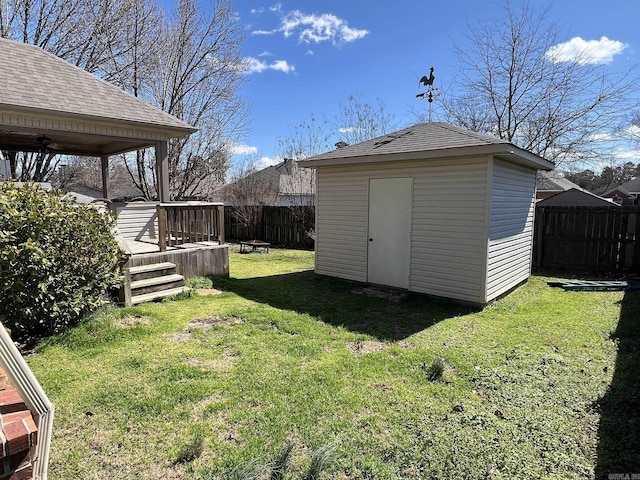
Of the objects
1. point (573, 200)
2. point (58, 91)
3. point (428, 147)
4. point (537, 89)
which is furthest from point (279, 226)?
point (537, 89)

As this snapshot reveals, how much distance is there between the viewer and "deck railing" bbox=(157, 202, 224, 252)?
7.09 m

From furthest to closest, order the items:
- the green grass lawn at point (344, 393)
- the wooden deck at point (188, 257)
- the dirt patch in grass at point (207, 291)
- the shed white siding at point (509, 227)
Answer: the dirt patch in grass at point (207, 291)
the wooden deck at point (188, 257)
the shed white siding at point (509, 227)
the green grass lawn at point (344, 393)

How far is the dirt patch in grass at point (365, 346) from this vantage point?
4.11 m

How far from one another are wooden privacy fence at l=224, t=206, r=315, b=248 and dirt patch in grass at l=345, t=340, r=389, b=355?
885 cm

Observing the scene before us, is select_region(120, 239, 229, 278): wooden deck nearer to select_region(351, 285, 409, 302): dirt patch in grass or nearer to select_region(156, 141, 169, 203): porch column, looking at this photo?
select_region(156, 141, 169, 203): porch column

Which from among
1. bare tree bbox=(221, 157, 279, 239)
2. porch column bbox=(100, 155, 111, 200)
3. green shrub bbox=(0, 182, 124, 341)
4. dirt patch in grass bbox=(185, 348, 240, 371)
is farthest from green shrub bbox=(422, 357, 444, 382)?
bare tree bbox=(221, 157, 279, 239)

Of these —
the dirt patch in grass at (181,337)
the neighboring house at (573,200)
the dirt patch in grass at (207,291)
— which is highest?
the neighboring house at (573,200)

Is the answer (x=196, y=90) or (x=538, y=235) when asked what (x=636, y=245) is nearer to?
(x=538, y=235)

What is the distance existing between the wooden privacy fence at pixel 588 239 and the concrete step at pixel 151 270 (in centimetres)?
898

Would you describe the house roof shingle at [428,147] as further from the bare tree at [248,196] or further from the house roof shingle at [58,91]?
the bare tree at [248,196]

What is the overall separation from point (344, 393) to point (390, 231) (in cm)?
413

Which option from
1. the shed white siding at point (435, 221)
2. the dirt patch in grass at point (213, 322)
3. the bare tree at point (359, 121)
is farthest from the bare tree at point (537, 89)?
the dirt patch in grass at point (213, 322)

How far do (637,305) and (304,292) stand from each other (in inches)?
222

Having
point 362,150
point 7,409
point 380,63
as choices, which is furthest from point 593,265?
point 7,409
